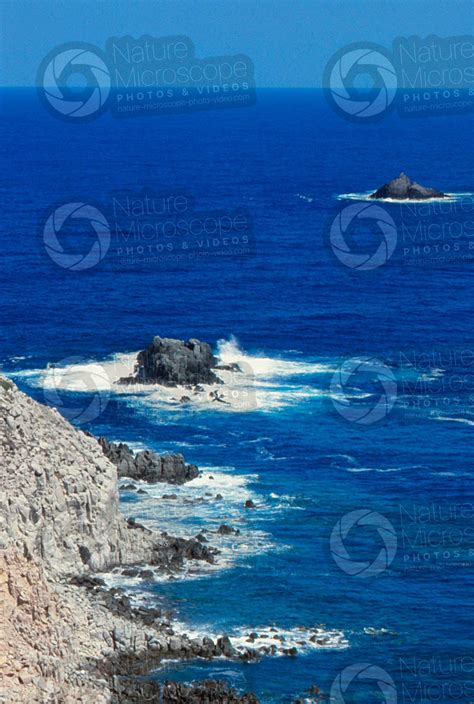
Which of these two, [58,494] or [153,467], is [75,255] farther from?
[58,494]

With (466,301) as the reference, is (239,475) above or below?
below

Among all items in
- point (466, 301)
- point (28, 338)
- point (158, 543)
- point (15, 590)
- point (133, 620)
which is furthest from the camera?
point (466, 301)

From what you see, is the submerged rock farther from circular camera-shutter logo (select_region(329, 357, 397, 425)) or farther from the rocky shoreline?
circular camera-shutter logo (select_region(329, 357, 397, 425))

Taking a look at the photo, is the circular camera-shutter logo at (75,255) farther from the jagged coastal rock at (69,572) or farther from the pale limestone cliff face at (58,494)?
the pale limestone cliff face at (58,494)

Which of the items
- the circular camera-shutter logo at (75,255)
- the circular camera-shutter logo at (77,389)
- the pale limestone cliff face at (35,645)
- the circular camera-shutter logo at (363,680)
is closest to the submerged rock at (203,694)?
the pale limestone cliff face at (35,645)

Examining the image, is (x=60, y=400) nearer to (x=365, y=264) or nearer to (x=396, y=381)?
(x=396, y=381)

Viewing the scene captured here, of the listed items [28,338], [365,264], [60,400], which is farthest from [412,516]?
[365,264]
